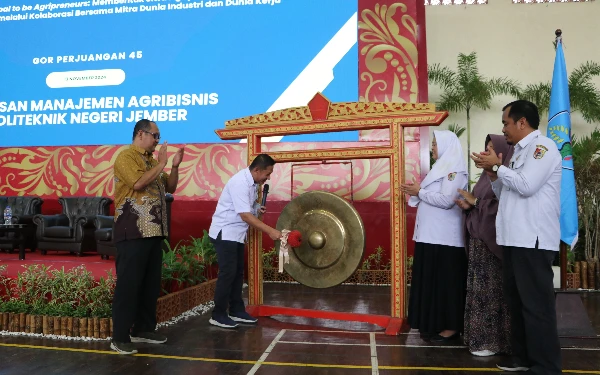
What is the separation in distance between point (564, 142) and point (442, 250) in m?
1.74

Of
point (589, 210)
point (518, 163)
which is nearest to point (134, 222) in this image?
point (518, 163)

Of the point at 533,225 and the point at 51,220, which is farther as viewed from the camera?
the point at 51,220

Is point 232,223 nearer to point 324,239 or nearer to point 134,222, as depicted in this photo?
point 324,239

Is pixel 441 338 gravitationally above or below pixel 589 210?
below

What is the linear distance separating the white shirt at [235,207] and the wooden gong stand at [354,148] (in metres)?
0.36

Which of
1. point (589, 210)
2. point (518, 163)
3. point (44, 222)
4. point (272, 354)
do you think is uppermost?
point (518, 163)

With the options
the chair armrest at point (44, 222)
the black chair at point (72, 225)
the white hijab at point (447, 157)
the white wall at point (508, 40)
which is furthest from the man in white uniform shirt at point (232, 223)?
the white wall at point (508, 40)

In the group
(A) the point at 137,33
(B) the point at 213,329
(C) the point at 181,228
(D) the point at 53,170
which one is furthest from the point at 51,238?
(B) the point at 213,329

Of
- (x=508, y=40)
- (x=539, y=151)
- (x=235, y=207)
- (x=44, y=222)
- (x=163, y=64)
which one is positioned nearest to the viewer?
(x=539, y=151)

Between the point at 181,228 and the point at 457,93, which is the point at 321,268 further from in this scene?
the point at 457,93

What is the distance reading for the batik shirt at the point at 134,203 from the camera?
293 centimetres

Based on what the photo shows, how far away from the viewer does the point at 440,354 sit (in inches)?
116

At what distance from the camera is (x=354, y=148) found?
362 centimetres

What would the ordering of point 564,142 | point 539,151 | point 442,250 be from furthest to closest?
point 564,142 → point 442,250 → point 539,151
